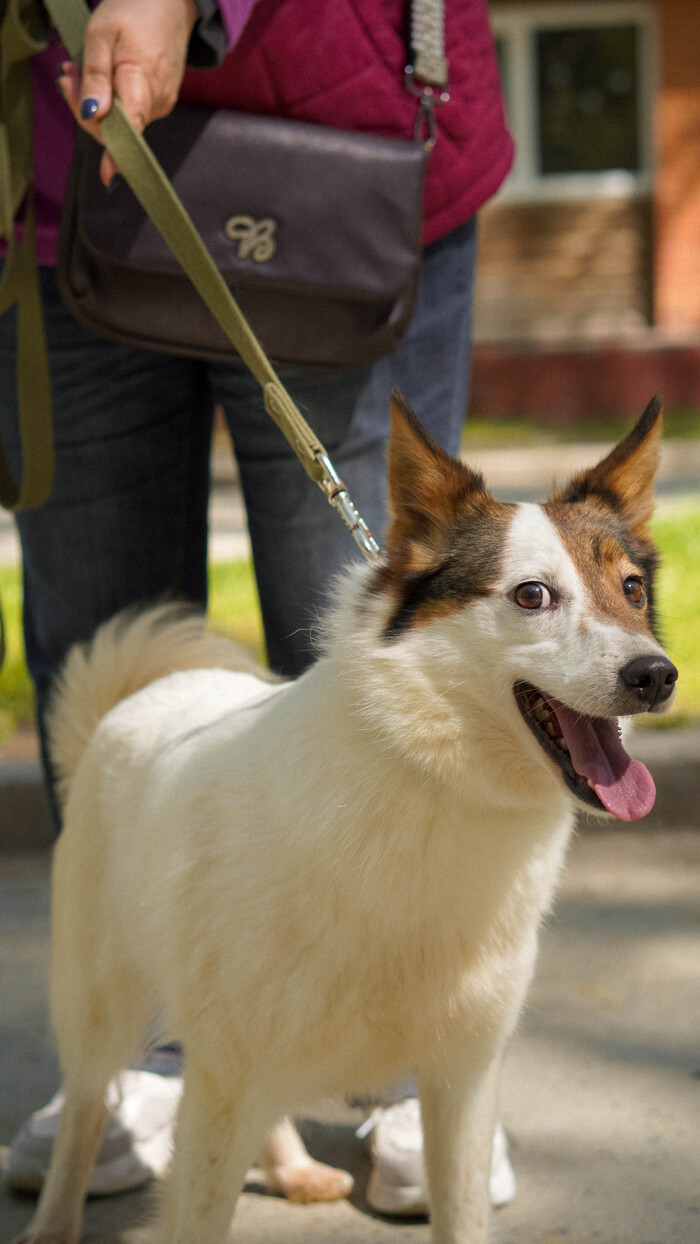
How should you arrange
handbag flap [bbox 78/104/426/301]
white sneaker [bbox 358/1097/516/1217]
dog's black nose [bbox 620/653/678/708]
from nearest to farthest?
dog's black nose [bbox 620/653/678/708] → handbag flap [bbox 78/104/426/301] → white sneaker [bbox 358/1097/516/1217]

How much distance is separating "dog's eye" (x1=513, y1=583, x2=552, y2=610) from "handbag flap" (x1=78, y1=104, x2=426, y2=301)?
805mm

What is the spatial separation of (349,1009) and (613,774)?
1.73ft

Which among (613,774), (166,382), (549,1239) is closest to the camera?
(613,774)

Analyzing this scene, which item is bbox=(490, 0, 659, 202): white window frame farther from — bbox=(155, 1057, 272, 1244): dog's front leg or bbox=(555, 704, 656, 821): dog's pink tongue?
bbox=(155, 1057, 272, 1244): dog's front leg

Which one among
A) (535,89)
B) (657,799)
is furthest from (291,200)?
(535,89)

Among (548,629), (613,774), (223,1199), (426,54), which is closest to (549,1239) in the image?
(223,1199)

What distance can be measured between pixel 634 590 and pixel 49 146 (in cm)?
145

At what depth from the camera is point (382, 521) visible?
8.58 feet

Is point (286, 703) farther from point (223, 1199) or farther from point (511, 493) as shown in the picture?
point (511, 493)

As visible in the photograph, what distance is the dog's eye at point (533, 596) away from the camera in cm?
181

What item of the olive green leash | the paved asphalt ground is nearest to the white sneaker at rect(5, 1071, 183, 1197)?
the paved asphalt ground

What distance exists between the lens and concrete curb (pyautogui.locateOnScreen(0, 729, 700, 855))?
13.5 ft

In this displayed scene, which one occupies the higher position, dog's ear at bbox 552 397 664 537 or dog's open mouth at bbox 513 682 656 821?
dog's ear at bbox 552 397 664 537

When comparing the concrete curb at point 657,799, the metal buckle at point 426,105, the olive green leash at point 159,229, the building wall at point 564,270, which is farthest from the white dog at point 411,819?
the building wall at point 564,270
